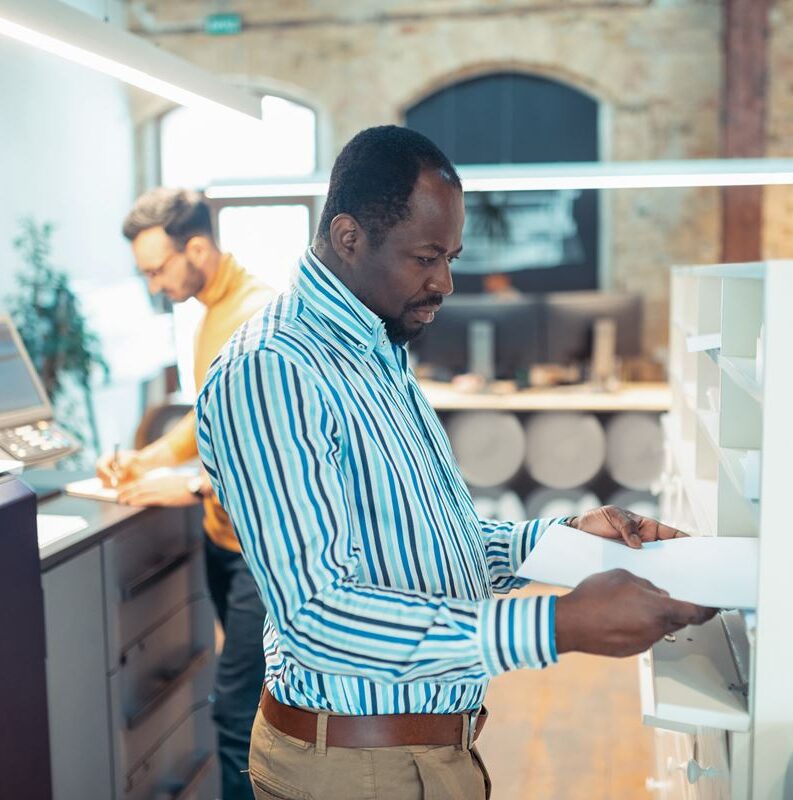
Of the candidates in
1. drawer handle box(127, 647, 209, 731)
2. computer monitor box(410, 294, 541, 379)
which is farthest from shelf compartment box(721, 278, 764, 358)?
computer monitor box(410, 294, 541, 379)

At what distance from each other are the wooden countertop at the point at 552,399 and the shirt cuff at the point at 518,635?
13.4 feet

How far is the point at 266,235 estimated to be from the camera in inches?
271

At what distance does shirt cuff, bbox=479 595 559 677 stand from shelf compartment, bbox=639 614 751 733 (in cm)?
29

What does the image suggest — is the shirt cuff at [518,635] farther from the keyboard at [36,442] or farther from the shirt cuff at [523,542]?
the keyboard at [36,442]

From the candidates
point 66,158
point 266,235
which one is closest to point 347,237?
point 66,158

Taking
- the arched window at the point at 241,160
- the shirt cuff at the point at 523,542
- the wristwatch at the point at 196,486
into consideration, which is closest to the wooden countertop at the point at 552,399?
the arched window at the point at 241,160

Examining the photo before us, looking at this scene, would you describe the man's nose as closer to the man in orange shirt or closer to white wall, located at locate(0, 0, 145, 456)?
the man in orange shirt

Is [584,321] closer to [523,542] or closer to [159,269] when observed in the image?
[159,269]

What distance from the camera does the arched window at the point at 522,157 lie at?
7035mm

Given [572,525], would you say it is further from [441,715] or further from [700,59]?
[700,59]

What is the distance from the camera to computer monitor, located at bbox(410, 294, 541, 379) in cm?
582

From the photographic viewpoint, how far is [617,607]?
117cm

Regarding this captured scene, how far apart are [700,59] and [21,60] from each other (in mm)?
4195

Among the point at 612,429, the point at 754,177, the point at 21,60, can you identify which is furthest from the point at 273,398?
the point at 21,60
